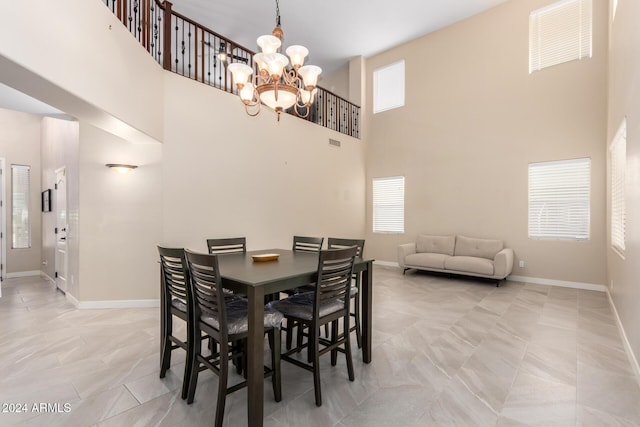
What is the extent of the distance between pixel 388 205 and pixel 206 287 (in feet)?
20.5

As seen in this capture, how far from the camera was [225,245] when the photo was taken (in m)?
3.71

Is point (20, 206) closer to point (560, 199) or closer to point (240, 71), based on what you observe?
point (240, 71)

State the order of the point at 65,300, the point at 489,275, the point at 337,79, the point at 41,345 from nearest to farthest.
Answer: the point at 41,345 → the point at 65,300 → the point at 489,275 → the point at 337,79

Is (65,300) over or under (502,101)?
under

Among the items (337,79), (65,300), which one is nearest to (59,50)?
(65,300)

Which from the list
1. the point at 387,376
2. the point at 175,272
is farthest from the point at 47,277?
the point at 387,376

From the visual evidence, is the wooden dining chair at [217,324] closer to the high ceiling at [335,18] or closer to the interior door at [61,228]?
the interior door at [61,228]

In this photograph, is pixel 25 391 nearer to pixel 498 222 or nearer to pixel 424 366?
pixel 424 366

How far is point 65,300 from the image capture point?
4.64 metres

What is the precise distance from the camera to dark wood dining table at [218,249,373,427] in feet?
6.02

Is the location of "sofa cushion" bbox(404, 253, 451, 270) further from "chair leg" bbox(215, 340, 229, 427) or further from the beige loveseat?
"chair leg" bbox(215, 340, 229, 427)

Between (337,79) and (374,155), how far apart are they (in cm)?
259

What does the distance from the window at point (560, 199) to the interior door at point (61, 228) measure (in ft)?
25.9

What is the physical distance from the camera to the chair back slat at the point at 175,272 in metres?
2.19
